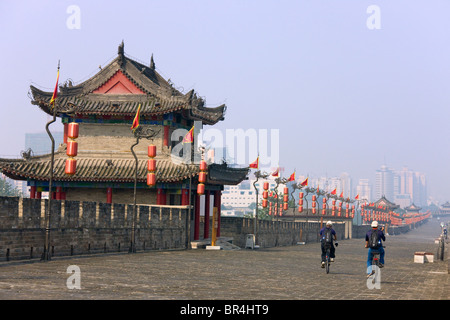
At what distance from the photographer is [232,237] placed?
4331 centimetres

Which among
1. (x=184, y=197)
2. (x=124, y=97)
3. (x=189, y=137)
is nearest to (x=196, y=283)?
(x=189, y=137)

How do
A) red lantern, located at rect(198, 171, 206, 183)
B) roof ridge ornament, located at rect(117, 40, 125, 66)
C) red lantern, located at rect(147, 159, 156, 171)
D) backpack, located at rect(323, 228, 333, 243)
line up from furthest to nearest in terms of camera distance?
1. roof ridge ornament, located at rect(117, 40, 125, 66)
2. red lantern, located at rect(198, 171, 206, 183)
3. red lantern, located at rect(147, 159, 156, 171)
4. backpack, located at rect(323, 228, 333, 243)

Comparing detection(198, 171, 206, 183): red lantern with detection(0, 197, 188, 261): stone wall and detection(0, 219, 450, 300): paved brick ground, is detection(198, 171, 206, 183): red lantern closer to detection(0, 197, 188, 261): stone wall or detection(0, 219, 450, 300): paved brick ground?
detection(0, 197, 188, 261): stone wall

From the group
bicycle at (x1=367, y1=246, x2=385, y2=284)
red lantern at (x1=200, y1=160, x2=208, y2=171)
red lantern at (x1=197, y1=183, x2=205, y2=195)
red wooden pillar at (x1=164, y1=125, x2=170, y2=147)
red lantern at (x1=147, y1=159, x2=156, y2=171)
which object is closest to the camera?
bicycle at (x1=367, y1=246, x2=385, y2=284)

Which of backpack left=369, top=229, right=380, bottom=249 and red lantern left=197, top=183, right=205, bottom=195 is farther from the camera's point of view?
red lantern left=197, top=183, right=205, bottom=195

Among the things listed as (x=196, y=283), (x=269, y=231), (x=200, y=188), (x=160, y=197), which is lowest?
(x=269, y=231)

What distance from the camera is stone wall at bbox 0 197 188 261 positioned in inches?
812

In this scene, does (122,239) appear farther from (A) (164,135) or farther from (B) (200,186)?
(A) (164,135)

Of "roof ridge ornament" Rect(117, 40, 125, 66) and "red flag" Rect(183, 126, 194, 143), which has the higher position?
"roof ridge ornament" Rect(117, 40, 125, 66)

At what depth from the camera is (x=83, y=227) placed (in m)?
24.8

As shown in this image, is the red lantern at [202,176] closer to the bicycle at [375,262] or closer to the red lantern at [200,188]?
the red lantern at [200,188]

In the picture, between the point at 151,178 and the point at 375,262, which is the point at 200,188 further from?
the point at 375,262

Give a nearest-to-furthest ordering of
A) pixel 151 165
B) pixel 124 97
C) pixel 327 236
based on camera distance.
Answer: pixel 327 236
pixel 151 165
pixel 124 97

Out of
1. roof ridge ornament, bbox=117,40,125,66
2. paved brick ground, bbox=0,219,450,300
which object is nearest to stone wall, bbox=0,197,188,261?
paved brick ground, bbox=0,219,450,300
